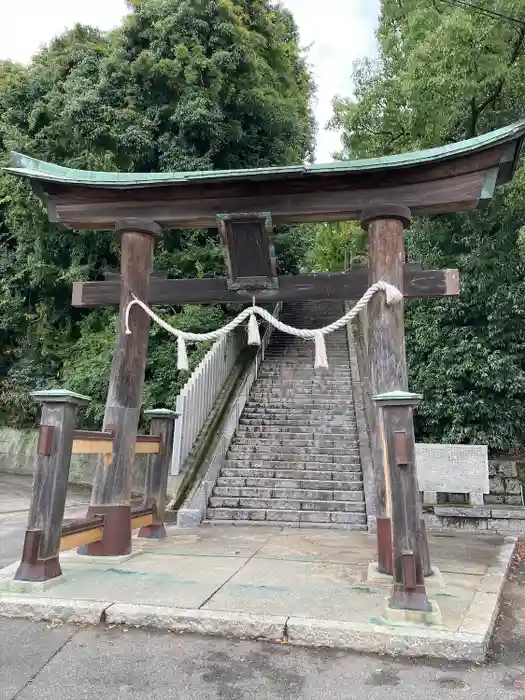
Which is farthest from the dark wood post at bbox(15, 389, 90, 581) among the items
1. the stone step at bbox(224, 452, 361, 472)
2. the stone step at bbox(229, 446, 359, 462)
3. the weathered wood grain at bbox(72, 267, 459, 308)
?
the stone step at bbox(229, 446, 359, 462)

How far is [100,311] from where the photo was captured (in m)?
13.6

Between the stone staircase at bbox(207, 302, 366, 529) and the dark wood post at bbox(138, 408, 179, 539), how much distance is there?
148 cm

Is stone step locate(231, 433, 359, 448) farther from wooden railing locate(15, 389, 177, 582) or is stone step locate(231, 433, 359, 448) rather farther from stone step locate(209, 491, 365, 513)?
wooden railing locate(15, 389, 177, 582)

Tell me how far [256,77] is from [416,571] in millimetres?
13700

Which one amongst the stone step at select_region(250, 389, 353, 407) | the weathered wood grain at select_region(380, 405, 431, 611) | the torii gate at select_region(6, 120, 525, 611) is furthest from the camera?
the stone step at select_region(250, 389, 353, 407)

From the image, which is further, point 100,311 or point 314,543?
point 100,311

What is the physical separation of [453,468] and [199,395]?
4.46 metres

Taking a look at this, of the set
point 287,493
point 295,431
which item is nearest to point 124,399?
point 287,493

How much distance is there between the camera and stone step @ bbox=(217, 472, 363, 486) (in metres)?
8.25

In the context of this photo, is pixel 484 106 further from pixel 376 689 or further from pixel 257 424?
pixel 376 689

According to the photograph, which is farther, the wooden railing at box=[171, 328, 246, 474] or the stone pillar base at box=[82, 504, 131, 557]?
the wooden railing at box=[171, 328, 246, 474]

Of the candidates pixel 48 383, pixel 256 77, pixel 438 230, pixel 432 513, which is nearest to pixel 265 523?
pixel 432 513

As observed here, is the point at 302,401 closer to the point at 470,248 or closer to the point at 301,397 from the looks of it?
the point at 301,397

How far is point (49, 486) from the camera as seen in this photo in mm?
4562
